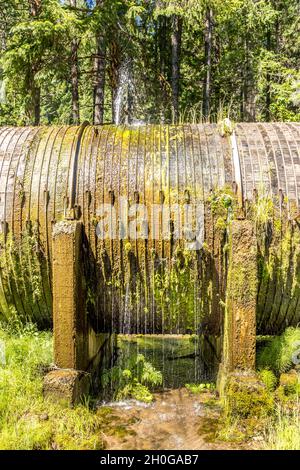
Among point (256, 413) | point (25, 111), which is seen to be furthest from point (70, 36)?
point (256, 413)

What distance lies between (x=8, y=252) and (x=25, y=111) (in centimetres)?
866

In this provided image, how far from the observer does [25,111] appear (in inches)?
537

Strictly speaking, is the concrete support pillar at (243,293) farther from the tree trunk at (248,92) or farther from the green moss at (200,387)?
the tree trunk at (248,92)

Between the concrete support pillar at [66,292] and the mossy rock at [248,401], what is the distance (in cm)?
185

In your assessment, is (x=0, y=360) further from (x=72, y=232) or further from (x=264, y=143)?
(x=264, y=143)

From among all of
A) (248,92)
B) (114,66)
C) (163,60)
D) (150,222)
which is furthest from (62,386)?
(248,92)

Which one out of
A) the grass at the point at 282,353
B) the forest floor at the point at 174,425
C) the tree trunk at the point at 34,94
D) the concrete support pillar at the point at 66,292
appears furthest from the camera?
the tree trunk at the point at 34,94

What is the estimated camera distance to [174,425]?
552cm

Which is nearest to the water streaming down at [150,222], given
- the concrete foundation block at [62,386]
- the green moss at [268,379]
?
the green moss at [268,379]

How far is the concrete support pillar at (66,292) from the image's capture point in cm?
542

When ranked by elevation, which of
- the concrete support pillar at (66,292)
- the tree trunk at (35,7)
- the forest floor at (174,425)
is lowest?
the forest floor at (174,425)

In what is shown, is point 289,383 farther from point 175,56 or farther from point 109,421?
point 175,56

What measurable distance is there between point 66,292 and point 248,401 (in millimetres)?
2356

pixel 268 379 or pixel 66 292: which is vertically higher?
pixel 66 292
